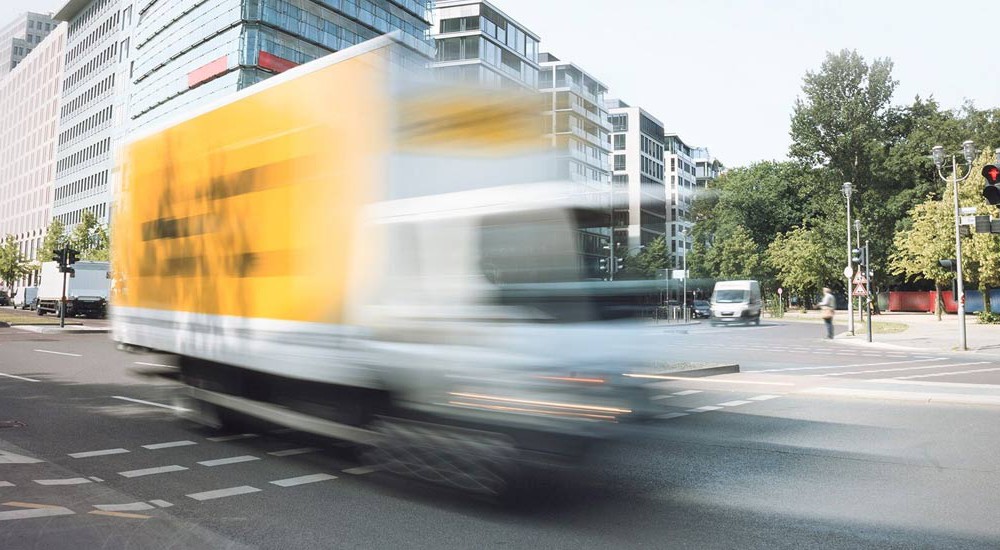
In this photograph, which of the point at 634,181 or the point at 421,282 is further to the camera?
the point at 634,181

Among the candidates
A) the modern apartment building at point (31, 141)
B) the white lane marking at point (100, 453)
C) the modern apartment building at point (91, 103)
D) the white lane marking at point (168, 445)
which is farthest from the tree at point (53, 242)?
the white lane marking at point (100, 453)

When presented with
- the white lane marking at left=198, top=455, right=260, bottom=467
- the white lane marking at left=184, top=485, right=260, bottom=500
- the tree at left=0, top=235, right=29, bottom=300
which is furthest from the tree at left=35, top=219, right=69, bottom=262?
the white lane marking at left=184, top=485, right=260, bottom=500

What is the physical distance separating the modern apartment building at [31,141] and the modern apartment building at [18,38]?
101 feet

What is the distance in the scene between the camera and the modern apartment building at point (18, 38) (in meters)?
139

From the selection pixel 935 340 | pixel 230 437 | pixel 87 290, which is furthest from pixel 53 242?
pixel 230 437

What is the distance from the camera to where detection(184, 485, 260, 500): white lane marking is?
5.30 metres

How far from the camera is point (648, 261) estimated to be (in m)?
5.61

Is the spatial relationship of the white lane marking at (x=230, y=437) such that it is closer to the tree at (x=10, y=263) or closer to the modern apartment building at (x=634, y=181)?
the modern apartment building at (x=634, y=181)

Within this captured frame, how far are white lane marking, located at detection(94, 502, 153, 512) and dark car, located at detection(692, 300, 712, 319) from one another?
14.0 ft

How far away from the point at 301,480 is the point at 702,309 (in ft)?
12.1

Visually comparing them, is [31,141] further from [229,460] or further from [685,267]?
[685,267]

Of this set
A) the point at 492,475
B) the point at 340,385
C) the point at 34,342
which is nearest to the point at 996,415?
the point at 492,475

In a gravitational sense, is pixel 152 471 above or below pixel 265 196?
below

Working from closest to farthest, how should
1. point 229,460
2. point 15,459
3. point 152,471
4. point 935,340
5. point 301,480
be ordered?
1. point 301,480
2. point 152,471
3. point 15,459
4. point 229,460
5. point 935,340
